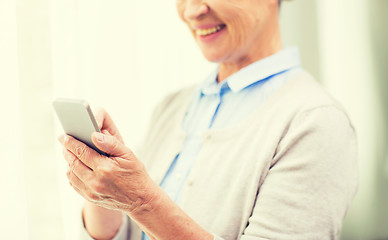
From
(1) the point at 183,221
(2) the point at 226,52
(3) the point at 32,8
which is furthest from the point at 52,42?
(1) the point at 183,221

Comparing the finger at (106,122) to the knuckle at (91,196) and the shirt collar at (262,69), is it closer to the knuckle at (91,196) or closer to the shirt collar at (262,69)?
the knuckle at (91,196)

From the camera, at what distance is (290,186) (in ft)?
2.53

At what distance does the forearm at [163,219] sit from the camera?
27.7 inches

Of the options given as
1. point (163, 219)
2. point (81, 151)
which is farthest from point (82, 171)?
point (163, 219)

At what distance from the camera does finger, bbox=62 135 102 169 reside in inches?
25.8

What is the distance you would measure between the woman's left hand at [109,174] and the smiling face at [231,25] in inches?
16.7

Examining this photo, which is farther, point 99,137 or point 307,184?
point 307,184

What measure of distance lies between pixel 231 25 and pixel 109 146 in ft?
1.54

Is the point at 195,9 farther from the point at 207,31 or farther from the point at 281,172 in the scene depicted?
the point at 281,172

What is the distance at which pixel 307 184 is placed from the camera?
2.52 feet

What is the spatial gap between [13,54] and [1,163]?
0.26m

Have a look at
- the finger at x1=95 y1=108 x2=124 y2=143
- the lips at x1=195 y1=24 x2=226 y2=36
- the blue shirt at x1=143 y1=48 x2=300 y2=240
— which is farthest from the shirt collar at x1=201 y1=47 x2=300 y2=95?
the finger at x1=95 y1=108 x2=124 y2=143

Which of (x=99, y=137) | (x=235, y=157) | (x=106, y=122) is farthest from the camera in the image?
(x=235, y=157)

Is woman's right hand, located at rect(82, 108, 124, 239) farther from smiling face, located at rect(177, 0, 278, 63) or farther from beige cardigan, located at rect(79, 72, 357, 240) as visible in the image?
smiling face, located at rect(177, 0, 278, 63)
